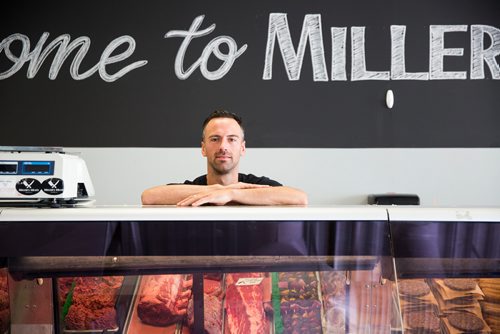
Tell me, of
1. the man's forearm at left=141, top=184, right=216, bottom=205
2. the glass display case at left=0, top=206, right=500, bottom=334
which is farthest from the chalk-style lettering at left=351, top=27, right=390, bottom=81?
the glass display case at left=0, top=206, right=500, bottom=334

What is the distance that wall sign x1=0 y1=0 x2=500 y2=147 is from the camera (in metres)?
3.79

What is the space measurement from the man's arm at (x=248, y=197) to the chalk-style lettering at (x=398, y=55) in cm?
234

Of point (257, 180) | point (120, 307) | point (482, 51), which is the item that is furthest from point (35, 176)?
point (482, 51)

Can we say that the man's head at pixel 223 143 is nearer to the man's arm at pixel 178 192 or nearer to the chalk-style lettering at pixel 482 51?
the man's arm at pixel 178 192

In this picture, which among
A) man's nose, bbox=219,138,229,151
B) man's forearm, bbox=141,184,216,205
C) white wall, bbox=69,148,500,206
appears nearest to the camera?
man's forearm, bbox=141,184,216,205

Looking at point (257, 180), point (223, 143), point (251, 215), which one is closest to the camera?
point (251, 215)

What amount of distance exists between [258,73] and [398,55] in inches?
42.2

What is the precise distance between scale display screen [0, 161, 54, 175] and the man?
39 centimetres

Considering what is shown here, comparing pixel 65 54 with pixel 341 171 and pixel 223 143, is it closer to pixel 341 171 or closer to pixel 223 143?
pixel 223 143

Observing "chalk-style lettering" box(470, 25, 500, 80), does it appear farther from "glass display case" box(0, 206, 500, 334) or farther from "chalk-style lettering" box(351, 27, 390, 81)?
"glass display case" box(0, 206, 500, 334)

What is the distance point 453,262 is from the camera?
1359 mm

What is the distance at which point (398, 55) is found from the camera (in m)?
3.79

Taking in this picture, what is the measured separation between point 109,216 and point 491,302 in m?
1.12

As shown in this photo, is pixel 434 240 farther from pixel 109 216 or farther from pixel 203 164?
pixel 203 164
